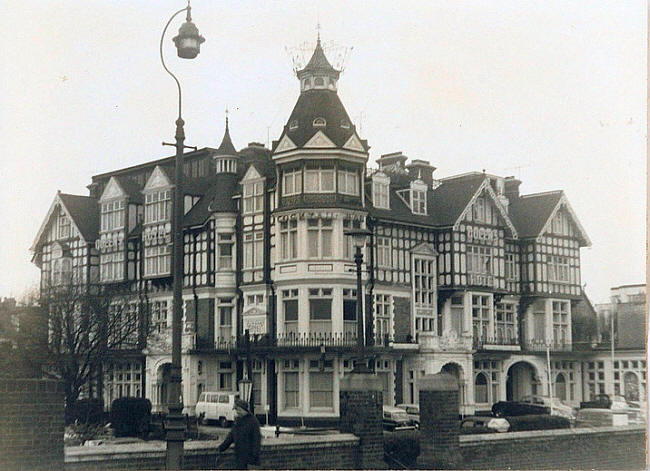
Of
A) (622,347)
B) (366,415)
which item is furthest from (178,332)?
(622,347)

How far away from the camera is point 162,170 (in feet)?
101

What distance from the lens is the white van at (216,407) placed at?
2956cm

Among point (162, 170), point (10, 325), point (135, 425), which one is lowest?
point (135, 425)

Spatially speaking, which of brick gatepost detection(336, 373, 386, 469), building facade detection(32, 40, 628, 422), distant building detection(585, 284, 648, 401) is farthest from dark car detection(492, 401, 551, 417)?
brick gatepost detection(336, 373, 386, 469)

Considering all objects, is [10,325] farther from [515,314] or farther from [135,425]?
[515,314]

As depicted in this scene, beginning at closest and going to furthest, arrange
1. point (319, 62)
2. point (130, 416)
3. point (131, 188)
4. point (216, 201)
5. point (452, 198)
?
point (130, 416), point (319, 62), point (131, 188), point (216, 201), point (452, 198)

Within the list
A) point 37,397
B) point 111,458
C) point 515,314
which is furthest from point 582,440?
point 515,314

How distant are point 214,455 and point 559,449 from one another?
8.45 metres

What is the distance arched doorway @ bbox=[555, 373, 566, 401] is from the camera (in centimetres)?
3569

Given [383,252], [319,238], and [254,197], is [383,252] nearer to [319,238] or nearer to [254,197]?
[319,238]

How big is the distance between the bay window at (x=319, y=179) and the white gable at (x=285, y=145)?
3.16 ft

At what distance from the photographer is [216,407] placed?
3002 centimetres

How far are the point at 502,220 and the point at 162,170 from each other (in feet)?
45.8

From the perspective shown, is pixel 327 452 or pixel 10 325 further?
pixel 10 325
